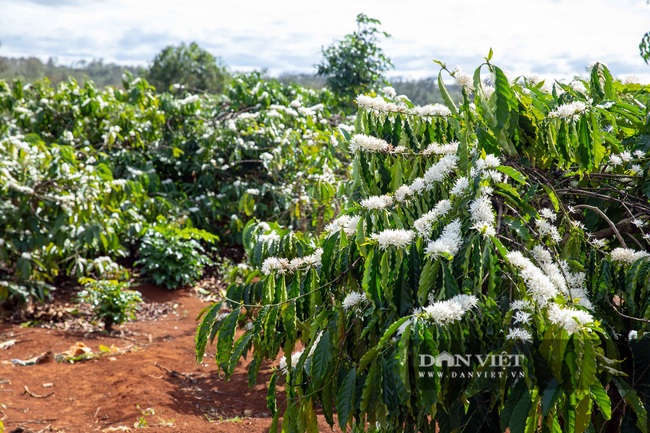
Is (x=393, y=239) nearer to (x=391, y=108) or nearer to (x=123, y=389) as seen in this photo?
(x=391, y=108)

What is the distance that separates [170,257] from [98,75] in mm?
62310

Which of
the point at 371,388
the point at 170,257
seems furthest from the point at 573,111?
the point at 170,257

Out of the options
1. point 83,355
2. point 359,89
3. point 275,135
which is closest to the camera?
point 83,355

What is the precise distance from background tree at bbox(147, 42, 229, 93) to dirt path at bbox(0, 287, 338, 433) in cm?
1631

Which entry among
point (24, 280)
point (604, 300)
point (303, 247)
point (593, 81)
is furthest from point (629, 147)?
point (24, 280)

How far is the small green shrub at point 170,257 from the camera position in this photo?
748 cm

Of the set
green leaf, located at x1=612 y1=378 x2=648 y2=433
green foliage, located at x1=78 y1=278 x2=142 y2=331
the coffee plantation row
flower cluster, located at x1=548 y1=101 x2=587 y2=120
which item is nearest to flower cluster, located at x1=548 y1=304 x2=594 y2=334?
the coffee plantation row

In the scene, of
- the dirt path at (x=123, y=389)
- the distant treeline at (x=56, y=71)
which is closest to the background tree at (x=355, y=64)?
the dirt path at (x=123, y=389)

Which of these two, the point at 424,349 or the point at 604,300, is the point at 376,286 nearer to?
the point at 424,349

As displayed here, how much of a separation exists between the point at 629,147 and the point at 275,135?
5.85 m

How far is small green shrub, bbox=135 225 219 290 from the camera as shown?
748 centimetres

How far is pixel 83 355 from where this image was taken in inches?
202

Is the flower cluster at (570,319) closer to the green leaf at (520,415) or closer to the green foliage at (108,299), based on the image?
the green leaf at (520,415)

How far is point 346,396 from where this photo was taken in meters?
1.83
